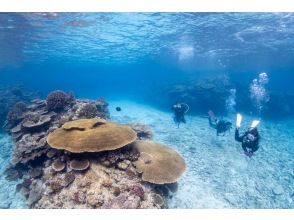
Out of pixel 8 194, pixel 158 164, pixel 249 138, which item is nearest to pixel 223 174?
pixel 249 138

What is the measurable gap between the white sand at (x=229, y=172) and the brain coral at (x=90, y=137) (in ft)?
10.3

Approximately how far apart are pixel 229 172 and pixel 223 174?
0.49m

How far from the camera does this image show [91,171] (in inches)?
287

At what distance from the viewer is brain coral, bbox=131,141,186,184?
23.9ft

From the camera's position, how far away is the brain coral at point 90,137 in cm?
695

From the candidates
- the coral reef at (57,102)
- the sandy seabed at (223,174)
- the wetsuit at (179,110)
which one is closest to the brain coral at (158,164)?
the sandy seabed at (223,174)

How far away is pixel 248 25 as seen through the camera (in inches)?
977

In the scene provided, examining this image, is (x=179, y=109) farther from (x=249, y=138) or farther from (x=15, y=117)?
(x=15, y=117)

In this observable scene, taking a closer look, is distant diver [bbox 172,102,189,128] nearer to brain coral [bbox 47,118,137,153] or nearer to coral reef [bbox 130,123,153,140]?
coral reef [bbox 130,123,153,140]

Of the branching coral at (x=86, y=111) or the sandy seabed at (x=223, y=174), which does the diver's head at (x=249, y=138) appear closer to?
the sandy seabed at (x=223, y=174)

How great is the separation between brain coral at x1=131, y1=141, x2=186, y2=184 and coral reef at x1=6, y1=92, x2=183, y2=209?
37mm

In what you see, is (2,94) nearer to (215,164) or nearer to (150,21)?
(150,21)
